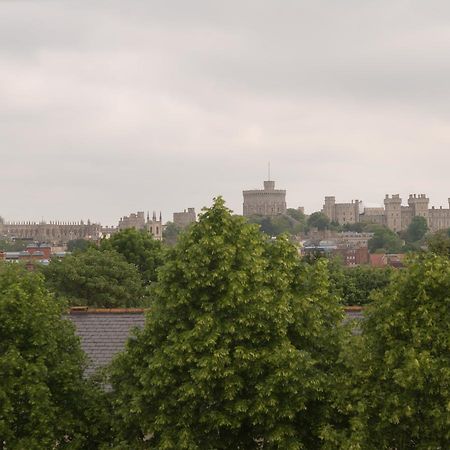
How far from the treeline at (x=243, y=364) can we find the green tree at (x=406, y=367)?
0.03m

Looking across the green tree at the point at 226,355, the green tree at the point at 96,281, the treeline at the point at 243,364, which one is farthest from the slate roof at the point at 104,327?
the green tree at the point at 96,281

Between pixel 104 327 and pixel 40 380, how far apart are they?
692 centimetres

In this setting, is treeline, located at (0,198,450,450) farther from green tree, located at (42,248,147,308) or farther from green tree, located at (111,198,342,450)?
green tree, located at (42,248,147,308)

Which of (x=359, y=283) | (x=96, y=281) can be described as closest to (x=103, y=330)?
(x=96, y=281)

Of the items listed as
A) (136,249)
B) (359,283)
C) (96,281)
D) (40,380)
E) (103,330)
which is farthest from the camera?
(136,249)

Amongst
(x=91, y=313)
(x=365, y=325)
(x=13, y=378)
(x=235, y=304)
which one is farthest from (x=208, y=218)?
(x=91, y=313)

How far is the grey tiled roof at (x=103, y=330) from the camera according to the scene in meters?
26.4

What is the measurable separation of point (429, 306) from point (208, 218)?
17.0ft

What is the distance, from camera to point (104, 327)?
2750 cm

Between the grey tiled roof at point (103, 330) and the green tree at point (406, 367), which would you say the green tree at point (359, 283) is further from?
the green tree at point (406, 367)

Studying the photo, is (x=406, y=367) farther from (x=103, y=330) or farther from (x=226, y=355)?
(x=103, y=330)

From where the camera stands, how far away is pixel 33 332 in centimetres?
2117

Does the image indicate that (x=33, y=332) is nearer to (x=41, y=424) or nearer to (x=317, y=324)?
(x=41, y=424)

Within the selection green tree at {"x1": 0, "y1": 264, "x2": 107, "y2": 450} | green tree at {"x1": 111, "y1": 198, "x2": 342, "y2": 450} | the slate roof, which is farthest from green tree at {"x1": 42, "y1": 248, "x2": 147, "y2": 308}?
green tree at {"x1": 111, "y1": 198, "x2": 342, "y2": 450}
